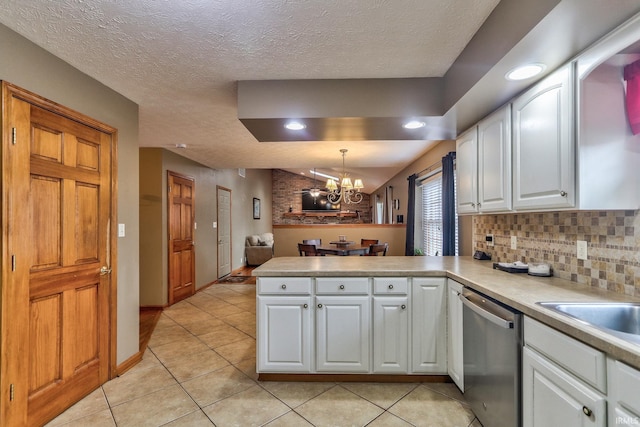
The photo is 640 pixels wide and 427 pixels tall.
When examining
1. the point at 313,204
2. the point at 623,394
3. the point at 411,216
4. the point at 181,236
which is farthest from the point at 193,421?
the point at 313,204

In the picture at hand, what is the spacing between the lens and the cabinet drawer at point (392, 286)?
2.13 m

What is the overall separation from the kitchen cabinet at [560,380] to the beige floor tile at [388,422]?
0.70 metres

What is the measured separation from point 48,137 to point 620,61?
126 inches

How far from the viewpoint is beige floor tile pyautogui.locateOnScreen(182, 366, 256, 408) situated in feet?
6.72

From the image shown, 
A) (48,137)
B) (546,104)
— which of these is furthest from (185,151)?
(546,104)

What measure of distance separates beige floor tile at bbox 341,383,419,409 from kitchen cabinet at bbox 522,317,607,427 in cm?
87

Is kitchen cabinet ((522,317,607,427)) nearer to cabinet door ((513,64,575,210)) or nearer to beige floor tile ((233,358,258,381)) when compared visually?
cabinet door ((513,64,575,210))

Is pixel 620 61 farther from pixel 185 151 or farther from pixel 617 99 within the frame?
pixel 185 151

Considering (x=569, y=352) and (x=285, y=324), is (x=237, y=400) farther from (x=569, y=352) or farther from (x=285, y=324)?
(x=569, y=352)

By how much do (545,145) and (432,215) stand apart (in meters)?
3.05

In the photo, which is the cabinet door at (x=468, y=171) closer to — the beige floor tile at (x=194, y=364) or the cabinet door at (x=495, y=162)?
the cabinet door at (x=495, y=162)

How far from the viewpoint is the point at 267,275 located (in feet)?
7.04

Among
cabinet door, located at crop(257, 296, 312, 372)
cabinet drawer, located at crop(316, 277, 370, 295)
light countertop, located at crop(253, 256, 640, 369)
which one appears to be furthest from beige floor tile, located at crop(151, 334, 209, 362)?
cabinet drawer, located at crop(316, 277, 370, 295)

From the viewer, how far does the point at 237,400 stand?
2.01m
